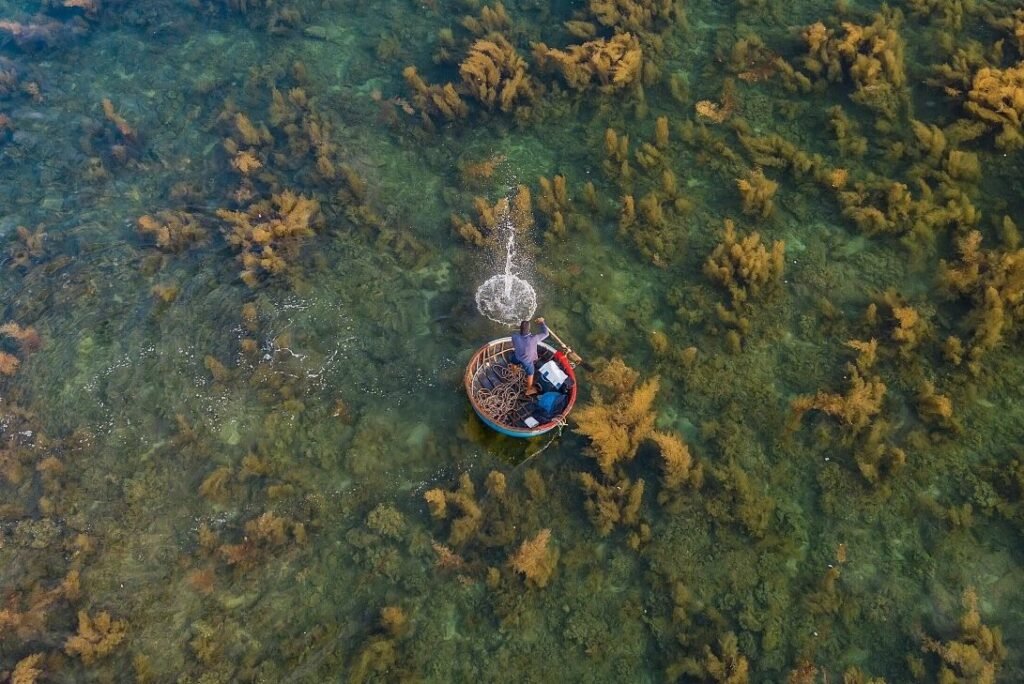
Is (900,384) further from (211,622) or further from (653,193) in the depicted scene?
A: (211,622)

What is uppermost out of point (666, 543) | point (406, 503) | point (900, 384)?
point (900, 384)

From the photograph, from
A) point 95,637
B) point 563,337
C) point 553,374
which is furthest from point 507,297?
point 95,637

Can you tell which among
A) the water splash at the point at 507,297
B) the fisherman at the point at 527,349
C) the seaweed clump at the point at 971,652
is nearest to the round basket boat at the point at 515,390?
the fisherman at the point at 527,349

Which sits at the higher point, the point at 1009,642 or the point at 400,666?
the point at 1009,642

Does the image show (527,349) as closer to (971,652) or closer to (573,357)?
(573,357)

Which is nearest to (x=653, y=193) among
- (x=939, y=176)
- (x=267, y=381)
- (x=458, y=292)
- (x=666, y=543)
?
(x=458, y=292)

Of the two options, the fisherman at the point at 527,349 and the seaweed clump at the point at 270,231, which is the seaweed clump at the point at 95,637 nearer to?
the seaweed clump at the point at 270,231

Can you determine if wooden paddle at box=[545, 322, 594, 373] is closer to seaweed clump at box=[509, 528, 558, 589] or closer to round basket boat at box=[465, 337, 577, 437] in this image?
round basket boat at box=[465, 337, 577, 437]
